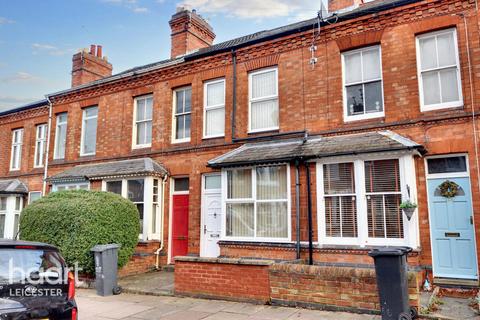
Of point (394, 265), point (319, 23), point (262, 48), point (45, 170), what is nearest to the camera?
point (394, 265)

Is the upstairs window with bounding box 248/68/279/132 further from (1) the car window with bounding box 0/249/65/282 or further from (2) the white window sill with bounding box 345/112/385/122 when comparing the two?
(1) the car window with bounding box 0/249/65/282

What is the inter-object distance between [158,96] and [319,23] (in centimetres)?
626

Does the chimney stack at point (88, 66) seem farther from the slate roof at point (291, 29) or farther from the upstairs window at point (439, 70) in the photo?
the upstairs window at point (439, 70)

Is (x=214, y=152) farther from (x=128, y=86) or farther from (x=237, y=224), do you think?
(x=128, y=86)

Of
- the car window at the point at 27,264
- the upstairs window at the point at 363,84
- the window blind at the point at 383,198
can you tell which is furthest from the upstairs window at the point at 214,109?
the car window at the point at 27,264

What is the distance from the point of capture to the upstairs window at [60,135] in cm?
1670

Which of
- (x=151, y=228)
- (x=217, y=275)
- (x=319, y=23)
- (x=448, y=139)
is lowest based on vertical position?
(x=217, y=275)

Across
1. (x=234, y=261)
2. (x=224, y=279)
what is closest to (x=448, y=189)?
(x=234, y=261)

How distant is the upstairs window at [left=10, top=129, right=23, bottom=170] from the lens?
1861 cm

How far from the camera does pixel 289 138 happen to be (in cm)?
1093

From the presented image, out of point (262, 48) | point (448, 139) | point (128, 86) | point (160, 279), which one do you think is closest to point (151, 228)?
point (160, 279)

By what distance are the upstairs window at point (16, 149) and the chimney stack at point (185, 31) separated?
9241 mm

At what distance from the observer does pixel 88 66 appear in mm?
18266

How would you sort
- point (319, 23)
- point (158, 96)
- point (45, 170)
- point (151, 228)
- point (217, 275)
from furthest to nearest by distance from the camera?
point (45, 170) → point (158, 96) → point (151, 228) → point (319, 23) → point (217, 275)
